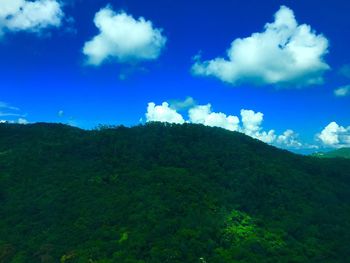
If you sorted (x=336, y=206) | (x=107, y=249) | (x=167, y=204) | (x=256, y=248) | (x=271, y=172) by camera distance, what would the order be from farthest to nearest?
(x=271, y=172) < (x=336, y=206) < (x=167, y=204) < (x=256, y=248) < (x=107, y=249)

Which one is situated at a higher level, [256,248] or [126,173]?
[126,173]

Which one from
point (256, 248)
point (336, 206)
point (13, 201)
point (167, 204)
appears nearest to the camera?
point (256, 248)

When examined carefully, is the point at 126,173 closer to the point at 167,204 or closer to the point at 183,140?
the point at 167,204

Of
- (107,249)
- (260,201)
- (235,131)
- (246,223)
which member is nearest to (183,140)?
(235,131)

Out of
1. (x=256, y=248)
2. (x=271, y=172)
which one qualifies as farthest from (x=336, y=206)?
(x=256, y=248)

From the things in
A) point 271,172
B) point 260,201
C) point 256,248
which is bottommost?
point 256,248

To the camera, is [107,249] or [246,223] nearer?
[107,249]

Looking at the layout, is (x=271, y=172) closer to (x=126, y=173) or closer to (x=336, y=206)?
(x=336, y=206)
